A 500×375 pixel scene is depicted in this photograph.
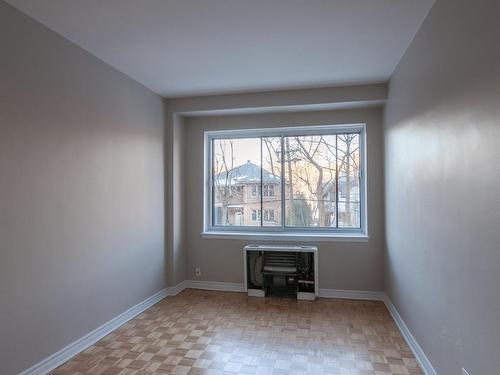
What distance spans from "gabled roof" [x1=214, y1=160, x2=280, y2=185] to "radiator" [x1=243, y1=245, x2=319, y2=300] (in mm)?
926

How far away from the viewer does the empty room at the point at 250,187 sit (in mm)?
1877

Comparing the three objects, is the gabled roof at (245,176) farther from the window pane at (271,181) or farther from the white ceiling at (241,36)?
the white ceiling at (241,36)

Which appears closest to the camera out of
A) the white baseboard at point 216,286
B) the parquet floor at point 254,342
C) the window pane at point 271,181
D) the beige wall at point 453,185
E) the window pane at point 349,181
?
the beige wall at point 453,185

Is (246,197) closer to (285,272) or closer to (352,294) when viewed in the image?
(285,272)

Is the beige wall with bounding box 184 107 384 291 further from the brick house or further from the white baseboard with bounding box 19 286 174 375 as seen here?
the white baseboard with bounding box 19 286 174 375

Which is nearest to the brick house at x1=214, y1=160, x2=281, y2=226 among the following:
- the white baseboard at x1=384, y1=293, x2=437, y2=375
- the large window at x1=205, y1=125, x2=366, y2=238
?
the large window at x1=205, y1=125, x2=366, y2=238

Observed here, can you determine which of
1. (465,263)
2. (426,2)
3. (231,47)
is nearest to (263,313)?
(465,263)

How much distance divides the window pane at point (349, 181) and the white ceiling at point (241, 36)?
2.99 feet

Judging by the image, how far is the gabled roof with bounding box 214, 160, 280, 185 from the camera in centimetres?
439

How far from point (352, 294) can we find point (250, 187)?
190 centimetres

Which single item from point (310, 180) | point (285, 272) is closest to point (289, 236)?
point (285, 272)

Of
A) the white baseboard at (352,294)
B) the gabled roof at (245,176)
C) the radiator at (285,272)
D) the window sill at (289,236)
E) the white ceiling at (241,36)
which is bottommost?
the white baseboard at (352,294)

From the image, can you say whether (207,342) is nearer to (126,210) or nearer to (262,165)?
(126,210)

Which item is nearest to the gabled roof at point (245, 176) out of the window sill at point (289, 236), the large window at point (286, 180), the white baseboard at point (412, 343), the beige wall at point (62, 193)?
the large window at point (286, 180)
